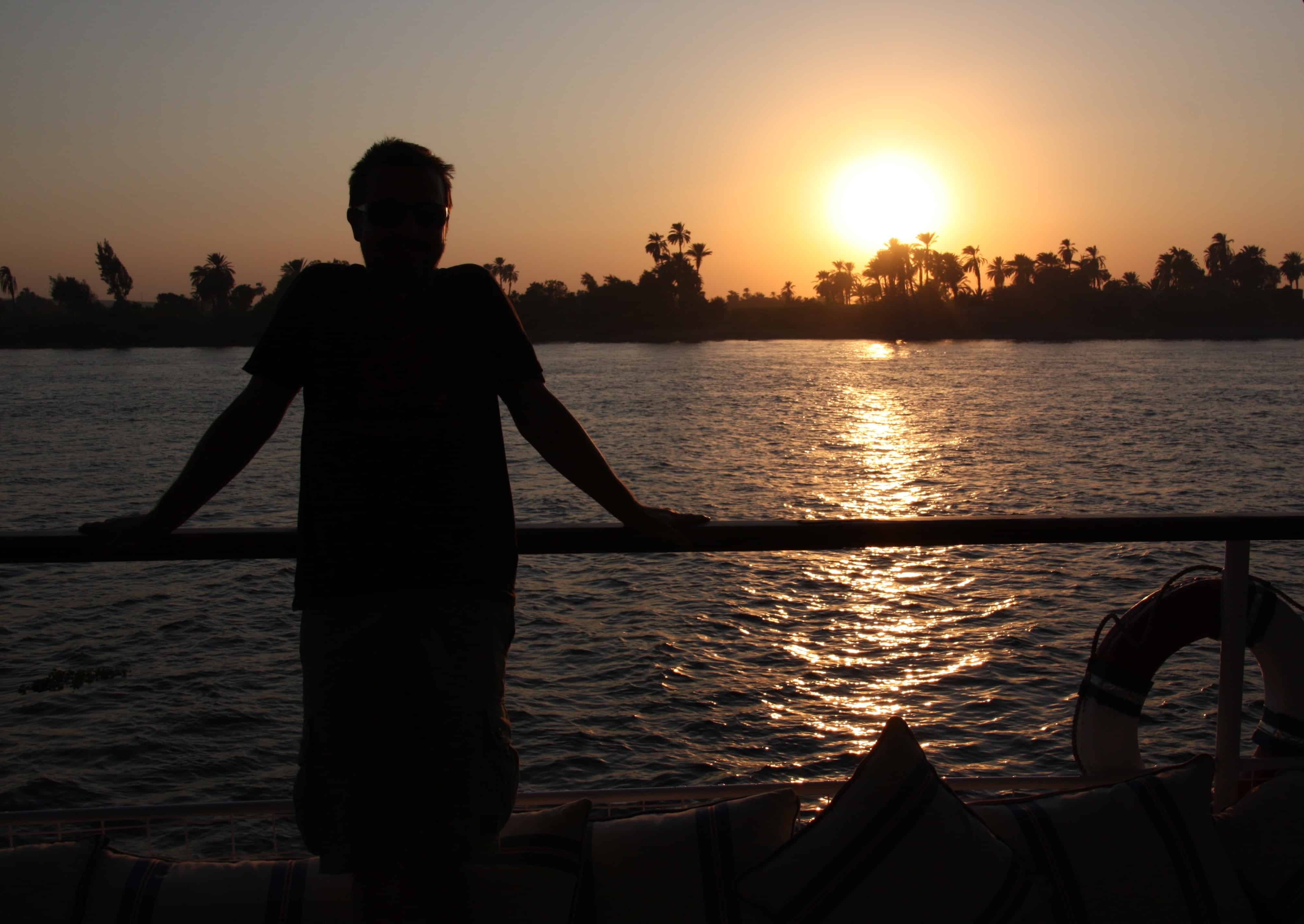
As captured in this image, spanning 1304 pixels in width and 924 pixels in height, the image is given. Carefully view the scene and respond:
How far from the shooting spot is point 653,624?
1423 centimetres

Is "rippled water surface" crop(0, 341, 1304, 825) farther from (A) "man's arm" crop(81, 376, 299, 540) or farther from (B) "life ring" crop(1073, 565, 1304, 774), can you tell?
(B) "life ring" crop(1073, 565, 1304, 774)

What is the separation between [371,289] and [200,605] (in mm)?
15382

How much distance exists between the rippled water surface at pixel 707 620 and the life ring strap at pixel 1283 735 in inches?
73.3

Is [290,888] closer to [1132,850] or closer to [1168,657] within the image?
[1132,850]

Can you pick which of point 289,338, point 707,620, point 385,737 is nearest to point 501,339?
point 289,338

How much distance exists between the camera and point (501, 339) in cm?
153

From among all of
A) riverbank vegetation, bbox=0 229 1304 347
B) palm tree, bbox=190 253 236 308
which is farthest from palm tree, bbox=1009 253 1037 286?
palm tree, bbox=190 253 236 308

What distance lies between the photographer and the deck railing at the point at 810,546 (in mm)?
1772

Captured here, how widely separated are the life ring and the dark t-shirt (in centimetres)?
139

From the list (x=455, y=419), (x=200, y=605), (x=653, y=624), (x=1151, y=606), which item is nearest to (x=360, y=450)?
(x=455, y=419)

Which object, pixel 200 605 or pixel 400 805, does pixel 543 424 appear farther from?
pixel 200 605

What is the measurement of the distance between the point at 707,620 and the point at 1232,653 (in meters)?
12.7

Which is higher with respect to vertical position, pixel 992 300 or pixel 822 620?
pixel 992 300

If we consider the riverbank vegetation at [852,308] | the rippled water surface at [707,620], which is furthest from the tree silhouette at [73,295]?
the rippled water surface at [707,620]
